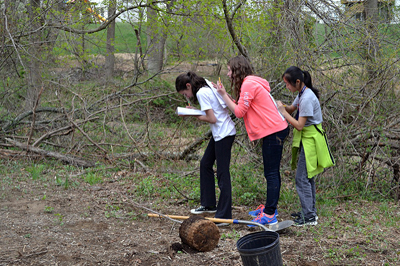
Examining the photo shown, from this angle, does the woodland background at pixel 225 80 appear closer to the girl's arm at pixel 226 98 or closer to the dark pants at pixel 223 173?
the girl's arm at pixel 226 98

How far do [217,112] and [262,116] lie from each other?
489 millimetres

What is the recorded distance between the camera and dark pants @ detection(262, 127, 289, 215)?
4.18 m

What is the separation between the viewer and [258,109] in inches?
165

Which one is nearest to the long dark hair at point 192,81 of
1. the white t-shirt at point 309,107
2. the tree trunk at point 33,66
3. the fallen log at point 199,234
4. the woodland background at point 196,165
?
→ the white t-shirt at point 309,107

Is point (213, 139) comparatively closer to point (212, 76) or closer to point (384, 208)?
point (384, 208)

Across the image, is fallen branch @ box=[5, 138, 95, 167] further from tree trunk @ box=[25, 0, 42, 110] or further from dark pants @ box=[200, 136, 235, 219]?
dark pants @ box=[200, 136, 235, 219]

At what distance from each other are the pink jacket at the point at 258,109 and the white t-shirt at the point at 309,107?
0.85 ft

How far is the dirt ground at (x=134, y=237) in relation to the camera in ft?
11.9

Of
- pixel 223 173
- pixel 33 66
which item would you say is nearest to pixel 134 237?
pixel 223 173

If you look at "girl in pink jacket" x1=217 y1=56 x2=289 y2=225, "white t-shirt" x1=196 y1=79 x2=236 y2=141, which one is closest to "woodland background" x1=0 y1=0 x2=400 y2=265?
"girl in pink jacket" x1=217 y1=56 x2=289 y2=225

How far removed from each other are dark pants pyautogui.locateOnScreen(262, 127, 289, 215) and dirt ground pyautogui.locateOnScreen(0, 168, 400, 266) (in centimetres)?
34

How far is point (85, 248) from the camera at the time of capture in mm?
3869

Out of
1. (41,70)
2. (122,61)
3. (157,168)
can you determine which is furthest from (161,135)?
(122,61)

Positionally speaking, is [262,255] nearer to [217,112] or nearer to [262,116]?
[262,116]
